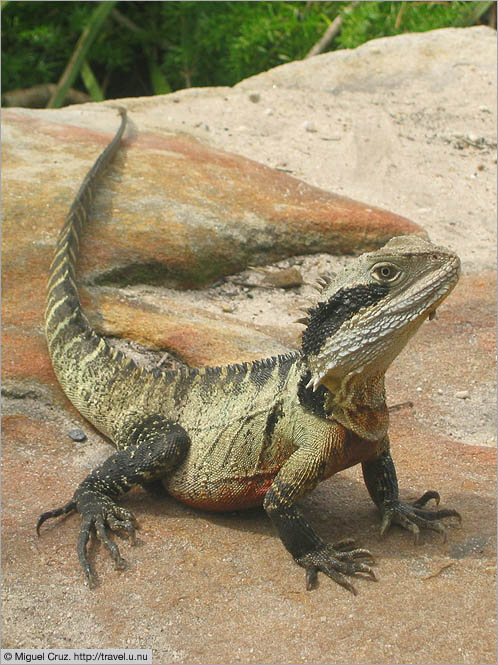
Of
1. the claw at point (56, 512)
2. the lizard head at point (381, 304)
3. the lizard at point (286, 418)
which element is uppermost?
the lizard head at point (381, 304)

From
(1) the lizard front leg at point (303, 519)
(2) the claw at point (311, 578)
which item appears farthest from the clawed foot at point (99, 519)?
(2) the claw at point (311, 578)

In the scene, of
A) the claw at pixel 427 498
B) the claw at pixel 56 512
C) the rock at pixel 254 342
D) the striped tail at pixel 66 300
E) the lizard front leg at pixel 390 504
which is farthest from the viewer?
the striped tail at pixel 66 300

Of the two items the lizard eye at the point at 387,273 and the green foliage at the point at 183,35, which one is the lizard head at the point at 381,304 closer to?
the lizard eye at the point at 387,273

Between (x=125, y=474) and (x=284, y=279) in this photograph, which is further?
(x=284, y=279)

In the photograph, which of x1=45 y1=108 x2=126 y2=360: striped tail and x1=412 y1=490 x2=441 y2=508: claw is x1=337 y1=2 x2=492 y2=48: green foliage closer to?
x1=45 y1=108 x2=126 y2=360: striped tail

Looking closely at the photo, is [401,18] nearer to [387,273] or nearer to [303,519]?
[387,273]

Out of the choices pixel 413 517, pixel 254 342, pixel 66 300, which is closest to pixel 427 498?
pixel 413 517
